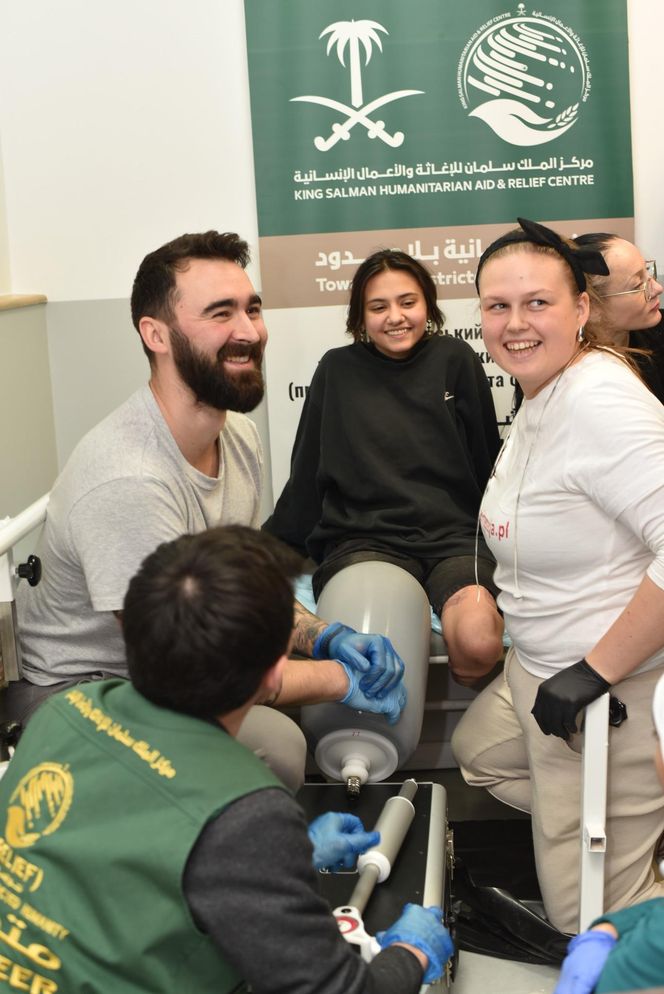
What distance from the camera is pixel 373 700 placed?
6.79 ft

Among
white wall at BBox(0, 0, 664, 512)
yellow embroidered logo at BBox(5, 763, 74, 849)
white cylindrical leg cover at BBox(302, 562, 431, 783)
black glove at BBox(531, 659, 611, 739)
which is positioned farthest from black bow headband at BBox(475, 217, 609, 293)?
white wall at BBox(0, 0, 664, 512)

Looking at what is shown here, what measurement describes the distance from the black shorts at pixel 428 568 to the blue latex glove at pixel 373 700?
47 cm

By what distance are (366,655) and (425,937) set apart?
0.80m

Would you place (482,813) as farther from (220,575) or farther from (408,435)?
(220,575)

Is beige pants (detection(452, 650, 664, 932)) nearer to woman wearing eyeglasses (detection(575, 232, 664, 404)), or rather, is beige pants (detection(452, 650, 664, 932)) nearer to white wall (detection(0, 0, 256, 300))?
woman wearing eyeglasses (detection(575, 232, 664, 404))

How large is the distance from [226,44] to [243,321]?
1493 mm

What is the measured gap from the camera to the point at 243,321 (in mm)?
2059

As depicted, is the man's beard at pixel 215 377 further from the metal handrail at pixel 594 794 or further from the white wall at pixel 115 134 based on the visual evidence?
the white wall at pixel 115 134

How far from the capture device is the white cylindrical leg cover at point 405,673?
2111 mm

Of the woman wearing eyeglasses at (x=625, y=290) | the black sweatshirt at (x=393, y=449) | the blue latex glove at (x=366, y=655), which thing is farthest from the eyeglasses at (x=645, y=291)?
the blue latex glove at (x=366, y=655)

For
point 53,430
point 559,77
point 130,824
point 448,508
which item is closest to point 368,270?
point 448,508

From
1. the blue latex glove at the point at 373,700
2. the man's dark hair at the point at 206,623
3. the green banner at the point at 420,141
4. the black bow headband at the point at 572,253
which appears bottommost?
the blue latex glove at the point at 373,700

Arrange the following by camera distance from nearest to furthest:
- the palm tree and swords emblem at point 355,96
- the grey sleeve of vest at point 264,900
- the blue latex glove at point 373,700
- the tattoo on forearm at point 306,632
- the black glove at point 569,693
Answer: the grey sleeve of vest at point 264,900, the black glove at point 569,693, the blue latex glove at point 373,700, the tattoo on forearm at point 306,632, the palm tree and swords emblem at point 355,96

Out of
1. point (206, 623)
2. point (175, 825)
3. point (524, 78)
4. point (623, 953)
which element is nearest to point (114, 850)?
point (175, 825)
